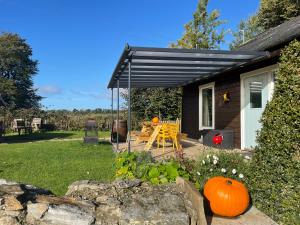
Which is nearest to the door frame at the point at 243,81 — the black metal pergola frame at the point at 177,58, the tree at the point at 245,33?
the black metal pergola frame at the point at 177,58

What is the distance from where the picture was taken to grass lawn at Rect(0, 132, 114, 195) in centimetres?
576

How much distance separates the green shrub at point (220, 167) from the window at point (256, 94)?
389cm

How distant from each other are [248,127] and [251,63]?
1.82 meters

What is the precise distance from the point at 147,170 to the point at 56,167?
3.66 meters

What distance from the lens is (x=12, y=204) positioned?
9.55 ft

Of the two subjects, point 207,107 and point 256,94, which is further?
point 207,107

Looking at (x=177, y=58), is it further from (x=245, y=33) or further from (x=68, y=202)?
(x=245, y=33)

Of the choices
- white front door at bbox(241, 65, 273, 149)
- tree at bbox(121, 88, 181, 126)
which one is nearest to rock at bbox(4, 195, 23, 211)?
white front door at bbox(241, 65, 273, 149)

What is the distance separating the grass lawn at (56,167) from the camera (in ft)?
18.9

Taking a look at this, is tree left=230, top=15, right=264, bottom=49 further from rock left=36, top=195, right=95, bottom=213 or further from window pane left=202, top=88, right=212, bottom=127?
rock left=36, top=195, right=95, bottom=213

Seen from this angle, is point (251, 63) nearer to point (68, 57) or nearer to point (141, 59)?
point (141, 59)

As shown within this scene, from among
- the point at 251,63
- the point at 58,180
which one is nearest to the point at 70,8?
the point at 251,63

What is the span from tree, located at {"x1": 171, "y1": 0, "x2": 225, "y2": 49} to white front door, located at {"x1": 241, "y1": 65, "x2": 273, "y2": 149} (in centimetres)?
1524

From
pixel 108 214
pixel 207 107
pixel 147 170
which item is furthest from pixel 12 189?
pixel 207 107
